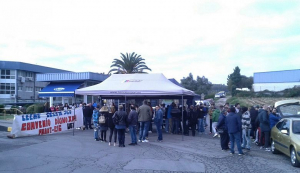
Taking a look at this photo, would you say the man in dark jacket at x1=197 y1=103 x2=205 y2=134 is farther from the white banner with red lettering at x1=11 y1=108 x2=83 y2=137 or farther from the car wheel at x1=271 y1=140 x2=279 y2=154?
the white banner with red lettering at x1=11 y1=108 x2=83 y2=137

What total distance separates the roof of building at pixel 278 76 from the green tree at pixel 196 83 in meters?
11.1

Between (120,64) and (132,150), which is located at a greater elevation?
(120,64)

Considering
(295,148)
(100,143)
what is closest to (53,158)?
(100,143)

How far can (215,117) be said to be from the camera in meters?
14.7

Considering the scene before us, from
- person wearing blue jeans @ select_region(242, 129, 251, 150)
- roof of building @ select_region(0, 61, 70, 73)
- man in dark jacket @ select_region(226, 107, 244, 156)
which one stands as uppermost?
roof of building @ select_region(0, 61, 70, 73)

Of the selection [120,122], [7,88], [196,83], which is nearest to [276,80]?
[196,83]

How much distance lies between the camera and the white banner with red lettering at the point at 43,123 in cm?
1378

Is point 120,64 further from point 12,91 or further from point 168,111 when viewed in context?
point 12,91

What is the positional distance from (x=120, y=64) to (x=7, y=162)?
27141 millimetres

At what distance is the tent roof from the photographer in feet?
A: 47.0

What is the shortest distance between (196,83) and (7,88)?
123 feet

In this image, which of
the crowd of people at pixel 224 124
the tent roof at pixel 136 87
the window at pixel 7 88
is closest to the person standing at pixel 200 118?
the tent roof at pixel 136 87

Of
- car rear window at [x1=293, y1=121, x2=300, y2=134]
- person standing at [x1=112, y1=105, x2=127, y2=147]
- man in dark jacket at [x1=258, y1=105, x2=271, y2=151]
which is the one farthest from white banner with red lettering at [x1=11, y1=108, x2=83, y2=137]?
car rear window at [x1=293, y1=121, x2=300, y2=134]

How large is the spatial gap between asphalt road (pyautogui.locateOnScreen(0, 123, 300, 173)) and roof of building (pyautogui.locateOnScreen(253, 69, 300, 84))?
50181 millimetres
